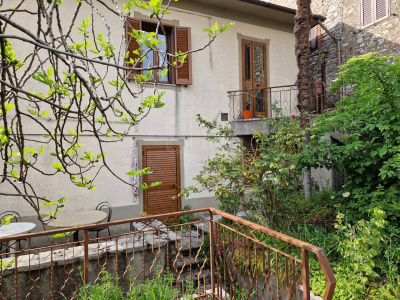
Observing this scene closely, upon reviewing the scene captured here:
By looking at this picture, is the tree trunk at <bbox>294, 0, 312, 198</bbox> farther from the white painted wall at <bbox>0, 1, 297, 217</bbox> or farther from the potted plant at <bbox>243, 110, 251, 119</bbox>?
the white painted wall at <bbox>0, 1, 297, 217</bbox>

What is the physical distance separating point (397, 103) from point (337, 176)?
3.32 metres

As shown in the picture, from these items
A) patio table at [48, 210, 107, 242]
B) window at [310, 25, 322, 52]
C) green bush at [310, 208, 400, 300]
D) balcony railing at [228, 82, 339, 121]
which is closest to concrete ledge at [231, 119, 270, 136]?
balcony railing at [228, 82, 339, 121]

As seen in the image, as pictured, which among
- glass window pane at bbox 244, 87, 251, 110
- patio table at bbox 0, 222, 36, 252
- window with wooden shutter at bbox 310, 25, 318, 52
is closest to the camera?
patio table at bbox 0, 222, 36, 252

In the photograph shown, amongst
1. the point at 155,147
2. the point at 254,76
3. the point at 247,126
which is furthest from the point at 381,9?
the point at 155,147

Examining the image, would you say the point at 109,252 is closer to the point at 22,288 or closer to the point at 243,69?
the point at 22,288

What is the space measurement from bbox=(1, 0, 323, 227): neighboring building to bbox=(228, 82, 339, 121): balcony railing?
0.11ft

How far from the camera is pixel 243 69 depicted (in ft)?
26.2

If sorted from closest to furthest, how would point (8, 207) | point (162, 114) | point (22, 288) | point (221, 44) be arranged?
point (22, 288) < point (8, 207) < point (162, 114) < point (221, 44)

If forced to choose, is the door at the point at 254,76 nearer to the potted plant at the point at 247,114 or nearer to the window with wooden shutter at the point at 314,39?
the potted plant at the point at 247,114

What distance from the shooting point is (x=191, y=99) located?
721 cm

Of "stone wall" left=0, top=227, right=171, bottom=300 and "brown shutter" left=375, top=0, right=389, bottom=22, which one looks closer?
"stone wall" left=0, top=227, right=171, bottom=300

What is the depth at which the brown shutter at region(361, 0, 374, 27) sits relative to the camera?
307 inches

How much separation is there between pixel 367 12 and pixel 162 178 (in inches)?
306

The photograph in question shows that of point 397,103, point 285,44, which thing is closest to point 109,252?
point 397,103
